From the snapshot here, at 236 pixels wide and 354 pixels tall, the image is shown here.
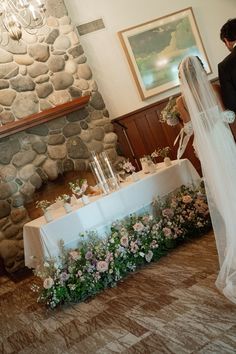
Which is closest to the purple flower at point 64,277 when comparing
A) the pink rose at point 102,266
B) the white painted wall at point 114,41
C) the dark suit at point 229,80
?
the pink rose at point 102,266

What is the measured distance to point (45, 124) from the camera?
4.56 metres

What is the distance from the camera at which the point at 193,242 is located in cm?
341

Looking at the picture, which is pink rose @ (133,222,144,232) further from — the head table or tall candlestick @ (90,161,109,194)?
tall candlestick @ (90,161,109,194)

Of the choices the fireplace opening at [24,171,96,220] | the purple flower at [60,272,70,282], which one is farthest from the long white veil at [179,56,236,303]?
the fireplace opening at [24,171,96,220]

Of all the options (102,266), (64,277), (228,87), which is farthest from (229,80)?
(64,277)

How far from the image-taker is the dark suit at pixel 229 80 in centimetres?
270

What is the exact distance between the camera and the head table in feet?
10.1

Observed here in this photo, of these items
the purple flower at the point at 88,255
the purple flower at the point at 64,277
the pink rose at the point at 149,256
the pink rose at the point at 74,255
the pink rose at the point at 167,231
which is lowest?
the pink rose at the point at 149,256

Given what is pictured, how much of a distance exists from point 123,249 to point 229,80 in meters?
1.49

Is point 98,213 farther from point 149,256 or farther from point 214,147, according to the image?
point 214,147

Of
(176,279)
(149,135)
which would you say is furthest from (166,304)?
(149,135)

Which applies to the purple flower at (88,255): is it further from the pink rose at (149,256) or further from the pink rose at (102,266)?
the pink rose at (149,256)

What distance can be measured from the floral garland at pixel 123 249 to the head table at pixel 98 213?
0.07 m

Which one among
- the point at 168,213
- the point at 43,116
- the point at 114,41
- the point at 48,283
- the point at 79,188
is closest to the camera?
the point at 48,283
